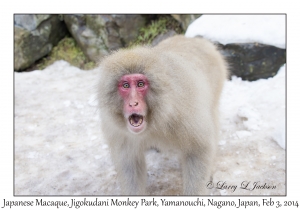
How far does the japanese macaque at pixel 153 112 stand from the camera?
3195 mm

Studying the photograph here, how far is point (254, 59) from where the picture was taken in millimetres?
7082

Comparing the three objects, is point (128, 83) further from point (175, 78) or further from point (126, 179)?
point (126, 179)

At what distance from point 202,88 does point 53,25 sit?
21.4 feet

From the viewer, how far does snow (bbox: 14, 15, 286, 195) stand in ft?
15.3

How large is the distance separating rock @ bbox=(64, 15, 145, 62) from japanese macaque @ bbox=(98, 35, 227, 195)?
4.84 m

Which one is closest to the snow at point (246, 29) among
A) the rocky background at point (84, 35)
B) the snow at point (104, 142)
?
the snow at point (104, 142)

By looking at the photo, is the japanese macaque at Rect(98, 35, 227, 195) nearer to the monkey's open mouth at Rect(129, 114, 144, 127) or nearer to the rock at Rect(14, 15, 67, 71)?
the monkey's open mouth at Rect(129, 114, 144, 127)

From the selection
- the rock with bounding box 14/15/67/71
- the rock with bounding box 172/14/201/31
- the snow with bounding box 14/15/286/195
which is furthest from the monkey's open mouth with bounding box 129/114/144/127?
the rock with bounding box 14/15/67/71

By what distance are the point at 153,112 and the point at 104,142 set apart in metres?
2.61

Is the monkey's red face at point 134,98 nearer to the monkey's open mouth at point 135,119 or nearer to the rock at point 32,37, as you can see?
the monkey's open mouth at point 135,119

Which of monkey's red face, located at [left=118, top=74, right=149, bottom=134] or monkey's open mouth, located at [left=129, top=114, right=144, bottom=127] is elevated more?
monkey's red face, located at [left=118, top=74, right=149, bottom=134]

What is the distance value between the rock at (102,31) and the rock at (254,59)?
9.28 feet
